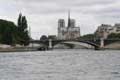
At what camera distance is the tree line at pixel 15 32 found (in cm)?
14907

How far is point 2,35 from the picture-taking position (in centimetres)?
15025

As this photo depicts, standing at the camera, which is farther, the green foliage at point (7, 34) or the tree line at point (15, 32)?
the tree line at point (15, 32)

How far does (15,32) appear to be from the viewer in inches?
6206

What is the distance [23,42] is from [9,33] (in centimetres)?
1545

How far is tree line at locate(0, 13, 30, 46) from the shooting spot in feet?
489

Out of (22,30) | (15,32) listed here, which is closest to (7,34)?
(15,32)

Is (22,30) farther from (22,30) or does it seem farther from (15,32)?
(15,32)

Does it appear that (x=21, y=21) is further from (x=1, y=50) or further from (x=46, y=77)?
(x=46, y=77)

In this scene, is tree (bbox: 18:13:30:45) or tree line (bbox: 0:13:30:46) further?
tree (bbox: 18:13:30:45)

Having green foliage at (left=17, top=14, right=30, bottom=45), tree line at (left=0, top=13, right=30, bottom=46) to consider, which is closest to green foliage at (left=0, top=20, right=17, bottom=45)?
tree line at (left=0, top=13, right=30, bottom=46)

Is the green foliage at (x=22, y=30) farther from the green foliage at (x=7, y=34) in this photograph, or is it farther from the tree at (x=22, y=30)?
the green foliage at (x=7, y=34)

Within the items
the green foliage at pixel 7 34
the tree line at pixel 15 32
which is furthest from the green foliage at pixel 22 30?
the green foliage at pixel 7 34

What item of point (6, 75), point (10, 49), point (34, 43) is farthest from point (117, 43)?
point (6, 75)

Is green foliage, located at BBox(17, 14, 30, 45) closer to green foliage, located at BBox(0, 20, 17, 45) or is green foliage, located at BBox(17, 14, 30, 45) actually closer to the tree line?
the tree line
